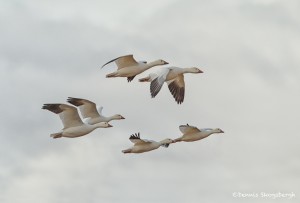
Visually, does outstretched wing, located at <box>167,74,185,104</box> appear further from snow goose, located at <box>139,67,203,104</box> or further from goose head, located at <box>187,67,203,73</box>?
goose head, located at <box>187,67,203,73</box>

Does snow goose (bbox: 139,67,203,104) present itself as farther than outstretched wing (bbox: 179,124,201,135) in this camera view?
No

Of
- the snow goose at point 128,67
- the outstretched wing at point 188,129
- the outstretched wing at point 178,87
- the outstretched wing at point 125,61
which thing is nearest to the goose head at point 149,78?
the snow goose at point 128,67

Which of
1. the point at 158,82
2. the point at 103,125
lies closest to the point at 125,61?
the point at 158,82

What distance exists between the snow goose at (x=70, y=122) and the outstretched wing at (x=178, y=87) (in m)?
3.92

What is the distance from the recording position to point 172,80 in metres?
37.4

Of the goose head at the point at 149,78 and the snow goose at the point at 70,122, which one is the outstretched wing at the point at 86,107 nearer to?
the snow goose at the point at 70,122

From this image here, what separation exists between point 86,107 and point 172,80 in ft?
10.0

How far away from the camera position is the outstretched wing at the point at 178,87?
37.2m

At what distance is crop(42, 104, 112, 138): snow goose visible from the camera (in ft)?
110

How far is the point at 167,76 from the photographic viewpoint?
3484cm

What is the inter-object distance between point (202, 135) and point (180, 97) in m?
1.94

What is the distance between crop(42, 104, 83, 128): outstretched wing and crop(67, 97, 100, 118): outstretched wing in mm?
1690

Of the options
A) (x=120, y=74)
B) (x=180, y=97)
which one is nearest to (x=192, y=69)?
(x=180, y=97)

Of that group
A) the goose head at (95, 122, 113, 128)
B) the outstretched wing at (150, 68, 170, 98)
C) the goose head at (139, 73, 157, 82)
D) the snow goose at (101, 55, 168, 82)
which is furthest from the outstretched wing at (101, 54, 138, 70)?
the goose head at (95, 122, 113, 128)
